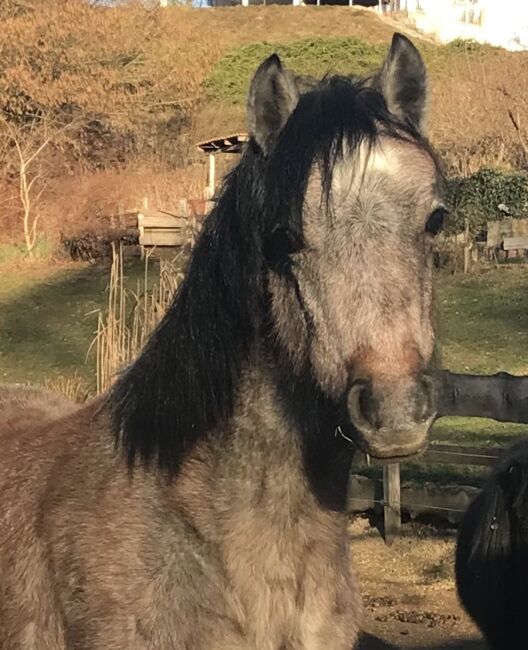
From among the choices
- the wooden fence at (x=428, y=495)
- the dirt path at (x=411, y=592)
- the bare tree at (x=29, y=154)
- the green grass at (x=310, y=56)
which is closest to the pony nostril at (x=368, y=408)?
the dirt path at (x=411, y=592)

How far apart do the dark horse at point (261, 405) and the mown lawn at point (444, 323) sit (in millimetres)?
5835

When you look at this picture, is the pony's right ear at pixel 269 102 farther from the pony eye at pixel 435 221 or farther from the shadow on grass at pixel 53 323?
the shadow on grass at pixel 53 323

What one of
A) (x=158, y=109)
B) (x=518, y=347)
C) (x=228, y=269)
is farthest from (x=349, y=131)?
(x=158, y=109)

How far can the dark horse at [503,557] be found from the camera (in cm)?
423

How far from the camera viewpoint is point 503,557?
4.30 metres

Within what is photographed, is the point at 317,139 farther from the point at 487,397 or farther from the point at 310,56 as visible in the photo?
the point at 310,56

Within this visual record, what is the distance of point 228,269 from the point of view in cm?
246

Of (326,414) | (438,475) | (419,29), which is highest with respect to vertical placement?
(419,29)

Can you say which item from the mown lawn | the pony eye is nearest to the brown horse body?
the pony eye

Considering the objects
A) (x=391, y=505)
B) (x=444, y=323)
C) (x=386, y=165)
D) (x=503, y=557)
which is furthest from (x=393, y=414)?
(x=444, y=323)

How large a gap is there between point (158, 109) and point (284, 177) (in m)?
28.0

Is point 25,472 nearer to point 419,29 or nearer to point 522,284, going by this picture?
point 522,284

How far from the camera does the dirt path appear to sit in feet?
19.0

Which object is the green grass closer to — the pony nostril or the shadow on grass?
the shadow on grass
